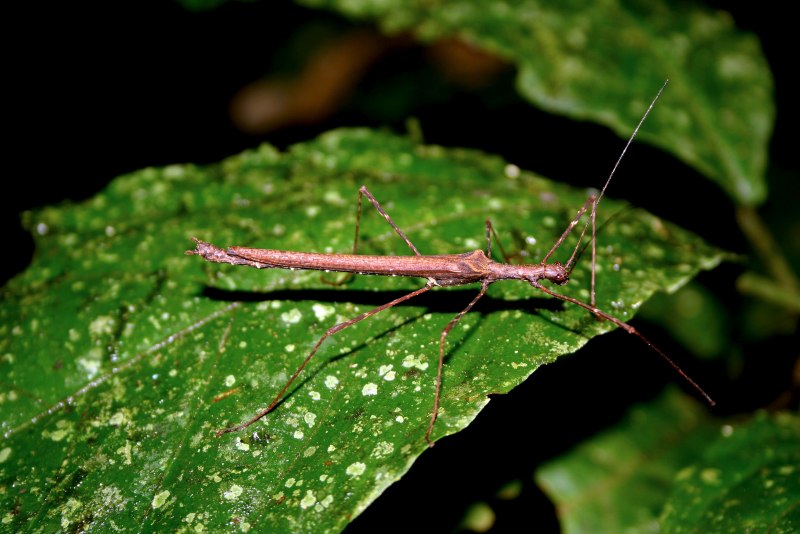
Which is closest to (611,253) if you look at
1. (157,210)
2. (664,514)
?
(664,514)

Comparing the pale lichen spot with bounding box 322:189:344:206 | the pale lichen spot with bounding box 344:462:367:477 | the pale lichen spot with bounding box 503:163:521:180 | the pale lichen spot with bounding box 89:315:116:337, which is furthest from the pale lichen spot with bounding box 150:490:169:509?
the pale lichen spot with bounding box 503:163:521:180

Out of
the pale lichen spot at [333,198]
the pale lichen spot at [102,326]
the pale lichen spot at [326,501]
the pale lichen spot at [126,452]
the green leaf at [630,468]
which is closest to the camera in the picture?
the pale lichen spot at [326,501]

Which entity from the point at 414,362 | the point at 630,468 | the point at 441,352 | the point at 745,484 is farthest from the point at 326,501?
the point at 630,468

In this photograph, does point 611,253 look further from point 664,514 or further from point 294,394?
point 294,394

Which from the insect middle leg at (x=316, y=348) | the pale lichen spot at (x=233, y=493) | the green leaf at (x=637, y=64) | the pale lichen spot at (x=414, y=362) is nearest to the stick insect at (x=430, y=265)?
the insect middle leg at (x=316, y=348)

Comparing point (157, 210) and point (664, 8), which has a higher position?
point (664, 8)

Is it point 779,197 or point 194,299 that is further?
point 779,197

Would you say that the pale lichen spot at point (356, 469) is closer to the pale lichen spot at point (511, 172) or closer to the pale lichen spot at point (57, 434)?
the pale lichen spot at point (57, 434)
